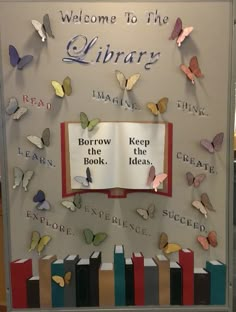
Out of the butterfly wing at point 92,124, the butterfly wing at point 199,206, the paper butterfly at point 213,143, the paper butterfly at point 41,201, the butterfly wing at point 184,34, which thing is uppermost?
the butterfly wing at point 184,34

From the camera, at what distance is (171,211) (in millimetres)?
1137

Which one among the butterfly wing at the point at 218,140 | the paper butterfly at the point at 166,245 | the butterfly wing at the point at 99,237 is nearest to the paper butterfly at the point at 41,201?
the butterfly wing at the point at 99,237

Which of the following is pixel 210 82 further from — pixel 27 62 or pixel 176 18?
pixel 27 62

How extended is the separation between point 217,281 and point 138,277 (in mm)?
295

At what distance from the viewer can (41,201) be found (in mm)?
→ 1131

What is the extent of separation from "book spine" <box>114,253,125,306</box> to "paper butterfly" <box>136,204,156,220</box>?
16cm

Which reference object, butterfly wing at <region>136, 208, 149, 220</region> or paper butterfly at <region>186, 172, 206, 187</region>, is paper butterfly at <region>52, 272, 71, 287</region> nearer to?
butterfly wing at <region>136, 208, 149, 220</region>

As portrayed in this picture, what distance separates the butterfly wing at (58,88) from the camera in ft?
3.62

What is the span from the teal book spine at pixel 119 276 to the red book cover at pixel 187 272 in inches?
8.7

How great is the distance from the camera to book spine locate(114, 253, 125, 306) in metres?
1.13

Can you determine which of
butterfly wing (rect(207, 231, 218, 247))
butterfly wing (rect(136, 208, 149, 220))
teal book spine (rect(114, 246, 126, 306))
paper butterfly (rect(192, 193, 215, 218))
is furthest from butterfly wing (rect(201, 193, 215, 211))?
teal book spine (rect(114, 246, 126, 306))

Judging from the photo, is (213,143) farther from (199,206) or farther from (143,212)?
(143,212)

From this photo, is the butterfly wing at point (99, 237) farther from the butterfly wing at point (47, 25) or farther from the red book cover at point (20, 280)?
the butterfly wing at point (47, 25)

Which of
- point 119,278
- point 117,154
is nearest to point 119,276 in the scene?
point 119,278
